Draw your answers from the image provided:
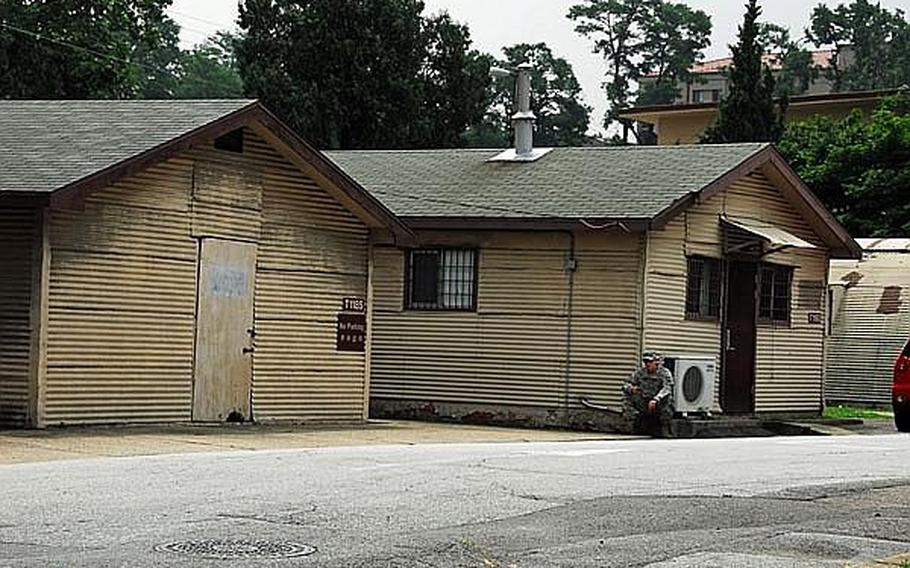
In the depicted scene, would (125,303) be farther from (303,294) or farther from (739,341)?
(739,341)

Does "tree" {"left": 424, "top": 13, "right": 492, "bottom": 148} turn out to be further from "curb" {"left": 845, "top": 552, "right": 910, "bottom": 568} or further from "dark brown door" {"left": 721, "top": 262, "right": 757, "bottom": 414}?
"curb" {"left": 845, "top": 552, "right": 910, "bottom": 568}

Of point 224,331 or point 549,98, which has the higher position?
point 549,98

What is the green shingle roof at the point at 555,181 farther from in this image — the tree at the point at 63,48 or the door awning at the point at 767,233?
the tree at the point at 63,48

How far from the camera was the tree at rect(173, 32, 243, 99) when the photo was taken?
86.8 m

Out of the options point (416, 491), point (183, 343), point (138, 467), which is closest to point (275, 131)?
point (183, 343)

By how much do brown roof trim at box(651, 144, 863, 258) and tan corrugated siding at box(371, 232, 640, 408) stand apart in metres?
0.77

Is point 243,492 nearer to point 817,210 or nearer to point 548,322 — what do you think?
point 548,322

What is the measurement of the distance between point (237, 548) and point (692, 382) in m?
16.1

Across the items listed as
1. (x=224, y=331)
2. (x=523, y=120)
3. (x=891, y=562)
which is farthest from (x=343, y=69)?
(x=891, y=562)

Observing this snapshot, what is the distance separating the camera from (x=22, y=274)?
1950 cm

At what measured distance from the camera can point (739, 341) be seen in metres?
27.7

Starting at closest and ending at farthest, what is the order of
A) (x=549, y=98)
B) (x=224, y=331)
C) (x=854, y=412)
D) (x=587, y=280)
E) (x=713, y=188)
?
(x=224, y=331) < (x=587, y=280) < (x=713, y=188) < (x=854, y=412) < (x=549, y=98)

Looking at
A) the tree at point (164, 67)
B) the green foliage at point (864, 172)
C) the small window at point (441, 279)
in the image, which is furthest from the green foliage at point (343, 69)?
the tree at point (164, 67)

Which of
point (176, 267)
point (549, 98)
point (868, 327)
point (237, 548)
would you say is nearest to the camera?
point (237, 548)
